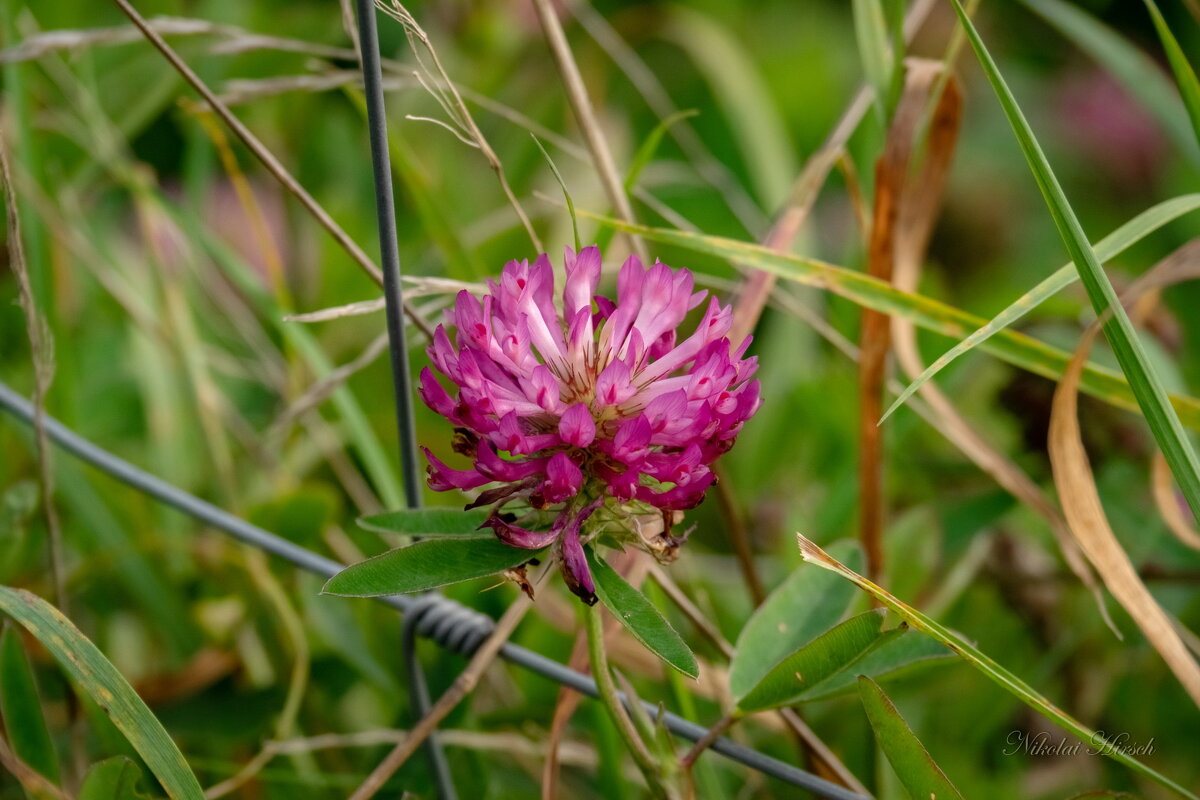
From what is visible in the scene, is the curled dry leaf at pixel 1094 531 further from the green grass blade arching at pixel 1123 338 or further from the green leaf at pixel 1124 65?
the green leaf at pixel 1124 65

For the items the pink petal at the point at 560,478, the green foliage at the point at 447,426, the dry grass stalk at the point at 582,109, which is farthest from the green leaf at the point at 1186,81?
the pink petal at the point at 560,478

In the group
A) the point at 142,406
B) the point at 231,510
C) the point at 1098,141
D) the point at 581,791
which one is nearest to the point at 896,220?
the point at 581,791

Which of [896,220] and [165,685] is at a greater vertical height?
[896,220]

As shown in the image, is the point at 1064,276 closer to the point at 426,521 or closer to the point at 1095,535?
the point at 1095,535

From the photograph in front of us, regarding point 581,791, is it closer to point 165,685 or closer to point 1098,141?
point 165,685

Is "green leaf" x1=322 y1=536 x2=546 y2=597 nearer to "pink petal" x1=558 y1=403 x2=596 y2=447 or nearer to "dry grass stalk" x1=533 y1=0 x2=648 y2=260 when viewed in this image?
"pink petal" x1=558 y1=403 x2=596 y2=447

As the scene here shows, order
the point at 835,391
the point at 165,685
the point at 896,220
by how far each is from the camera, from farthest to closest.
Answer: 1. the point at 835,391
2. the point at 165,685
3. the point at 896,220
